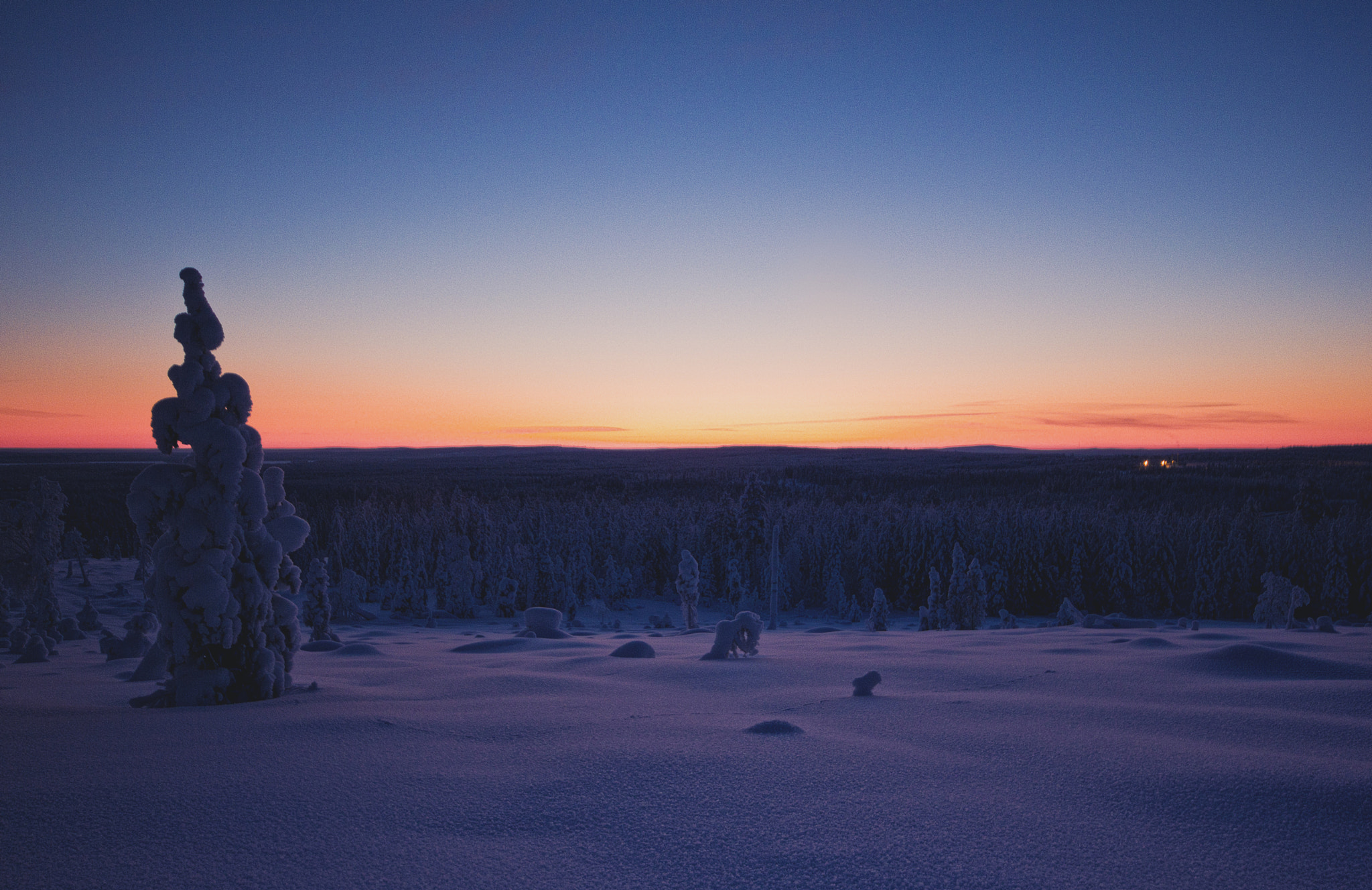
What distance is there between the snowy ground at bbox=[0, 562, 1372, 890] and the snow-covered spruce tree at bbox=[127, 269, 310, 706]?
782 millimetres

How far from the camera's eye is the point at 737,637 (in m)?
12.2

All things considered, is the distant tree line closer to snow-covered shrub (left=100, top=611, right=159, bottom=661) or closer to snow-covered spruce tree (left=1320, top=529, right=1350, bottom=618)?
snow-covered spruce tree (left=1320, top=529, right=1350, bottom=618)

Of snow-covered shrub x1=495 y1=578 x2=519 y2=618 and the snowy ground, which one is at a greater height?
the snowy ground

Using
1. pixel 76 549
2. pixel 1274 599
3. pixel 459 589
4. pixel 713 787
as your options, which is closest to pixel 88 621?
pixel 76 549

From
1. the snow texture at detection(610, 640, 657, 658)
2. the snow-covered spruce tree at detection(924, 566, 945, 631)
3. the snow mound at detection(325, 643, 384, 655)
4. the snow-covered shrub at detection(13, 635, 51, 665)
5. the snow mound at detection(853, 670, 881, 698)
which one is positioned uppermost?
the snow mound at detection(853, 670, 881, 698)

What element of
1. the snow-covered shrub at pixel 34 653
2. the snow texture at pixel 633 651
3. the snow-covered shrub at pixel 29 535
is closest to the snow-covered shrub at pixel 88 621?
the snow-covered shrub at pixel 29 535

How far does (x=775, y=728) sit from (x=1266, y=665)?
6.84 m

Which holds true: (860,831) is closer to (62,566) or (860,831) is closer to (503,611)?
(503,611)

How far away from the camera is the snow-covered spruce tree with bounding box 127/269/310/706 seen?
322 inches

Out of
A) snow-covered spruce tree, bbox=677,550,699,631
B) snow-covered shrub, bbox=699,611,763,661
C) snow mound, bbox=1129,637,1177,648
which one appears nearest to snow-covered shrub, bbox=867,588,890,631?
snow-covered spruce tree, bbox=677,550,699,631

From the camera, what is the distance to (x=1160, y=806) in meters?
4.12

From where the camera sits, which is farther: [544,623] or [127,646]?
[544,623]

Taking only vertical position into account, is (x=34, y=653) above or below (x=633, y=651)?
below

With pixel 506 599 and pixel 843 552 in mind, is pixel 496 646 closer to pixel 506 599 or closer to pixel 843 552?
pixel 506 599
